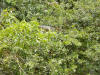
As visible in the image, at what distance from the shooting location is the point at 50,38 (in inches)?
112

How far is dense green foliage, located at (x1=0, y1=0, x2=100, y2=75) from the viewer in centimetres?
229

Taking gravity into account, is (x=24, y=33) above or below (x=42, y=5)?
below

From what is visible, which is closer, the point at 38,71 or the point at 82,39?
the point at 38,71

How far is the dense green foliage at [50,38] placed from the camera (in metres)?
2.29

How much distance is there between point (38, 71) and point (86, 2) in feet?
8.98

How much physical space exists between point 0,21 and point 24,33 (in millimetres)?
759

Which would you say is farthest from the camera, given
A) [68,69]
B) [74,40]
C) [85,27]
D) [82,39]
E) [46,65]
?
[85,27]

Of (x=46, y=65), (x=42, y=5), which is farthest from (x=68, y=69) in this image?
(x=42, y=5)

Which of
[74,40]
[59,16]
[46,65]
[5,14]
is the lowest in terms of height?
[46,65]

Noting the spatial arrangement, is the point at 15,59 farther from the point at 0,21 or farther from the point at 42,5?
the point at 42,5

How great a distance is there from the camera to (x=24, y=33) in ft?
7.39

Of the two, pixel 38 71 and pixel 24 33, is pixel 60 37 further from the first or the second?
pixel 24 33

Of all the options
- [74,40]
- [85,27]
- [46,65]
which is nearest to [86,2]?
A: [85,27]

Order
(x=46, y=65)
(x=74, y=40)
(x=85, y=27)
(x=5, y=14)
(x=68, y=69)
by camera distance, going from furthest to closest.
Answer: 1. (x=85, y=27)
2. (x=74, y=40)
3. (x=68, y=69)
4. (x=46, y=65)
5. (x=5, y=14)
